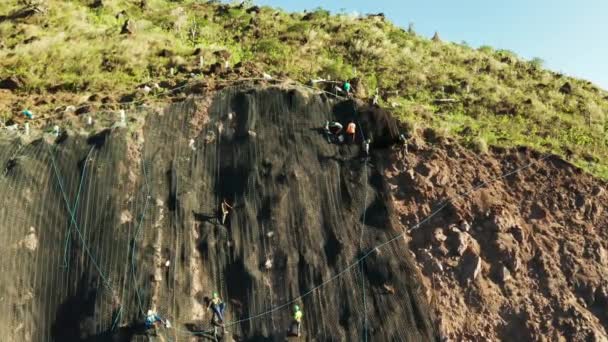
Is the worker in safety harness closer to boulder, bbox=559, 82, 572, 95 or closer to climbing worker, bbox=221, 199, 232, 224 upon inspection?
climbing worker, bbox=221, 199, 232, 224

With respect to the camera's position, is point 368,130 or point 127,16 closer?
point 368,130

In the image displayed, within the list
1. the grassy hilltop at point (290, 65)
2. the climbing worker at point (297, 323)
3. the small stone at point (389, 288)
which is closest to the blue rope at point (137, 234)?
the climbing worker at point (297, 323)

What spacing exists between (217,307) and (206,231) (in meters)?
2.05

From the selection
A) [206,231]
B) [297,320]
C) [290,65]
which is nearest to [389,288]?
[297,320]

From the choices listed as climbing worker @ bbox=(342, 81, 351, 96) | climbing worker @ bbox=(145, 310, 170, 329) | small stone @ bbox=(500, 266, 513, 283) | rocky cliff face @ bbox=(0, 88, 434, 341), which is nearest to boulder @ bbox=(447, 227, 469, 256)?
small stone @ bbox=(500, 266, 513, 283)

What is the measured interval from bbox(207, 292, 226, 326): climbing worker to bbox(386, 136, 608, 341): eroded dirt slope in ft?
15.3

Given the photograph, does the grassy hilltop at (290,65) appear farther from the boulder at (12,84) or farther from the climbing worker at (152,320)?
the climbing worker at (152,320)

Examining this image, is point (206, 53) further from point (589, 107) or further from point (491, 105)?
point (589, 107)

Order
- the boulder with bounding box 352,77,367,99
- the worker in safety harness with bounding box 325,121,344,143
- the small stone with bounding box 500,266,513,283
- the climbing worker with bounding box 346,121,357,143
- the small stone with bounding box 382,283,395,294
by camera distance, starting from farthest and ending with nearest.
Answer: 1. the boulder with bounding box 352,77,367,99
2. the worker in safety harness with bounding box 325,121,344,143
3. the climbing worker with bounding box 346,121,357,143
4. the small stone with bounding box 500,266,513,283
5. the small stone with bounding box 382,283,395,294

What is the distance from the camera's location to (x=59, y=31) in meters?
21.2

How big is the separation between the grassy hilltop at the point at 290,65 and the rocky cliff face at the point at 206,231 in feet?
8.39

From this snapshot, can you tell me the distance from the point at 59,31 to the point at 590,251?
1988 cm

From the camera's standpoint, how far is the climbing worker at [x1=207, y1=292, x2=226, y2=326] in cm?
1179

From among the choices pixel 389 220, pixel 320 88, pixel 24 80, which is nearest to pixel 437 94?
pixel 320 88
